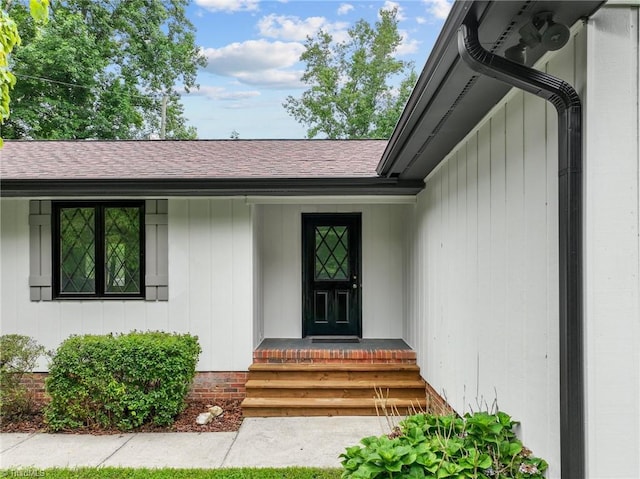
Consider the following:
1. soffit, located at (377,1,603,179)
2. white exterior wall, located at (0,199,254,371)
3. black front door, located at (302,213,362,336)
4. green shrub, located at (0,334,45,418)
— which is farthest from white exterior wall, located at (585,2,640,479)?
green shrub, located at (0,334,45,418)

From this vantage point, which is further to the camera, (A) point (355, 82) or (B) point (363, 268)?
(A) point (355, 82)

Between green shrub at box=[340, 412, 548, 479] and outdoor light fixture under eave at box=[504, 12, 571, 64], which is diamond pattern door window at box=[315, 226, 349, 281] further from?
outdoor light fixture under eave at box=[504, 12, 571, 64]

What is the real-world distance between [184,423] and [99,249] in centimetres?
248

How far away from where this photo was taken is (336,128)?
17.8 meters

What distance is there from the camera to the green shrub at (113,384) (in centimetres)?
418

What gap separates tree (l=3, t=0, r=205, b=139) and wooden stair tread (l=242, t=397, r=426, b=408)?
537 inches

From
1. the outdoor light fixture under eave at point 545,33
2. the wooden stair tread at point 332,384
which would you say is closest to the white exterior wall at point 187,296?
the wooden stair tread at point 332,384

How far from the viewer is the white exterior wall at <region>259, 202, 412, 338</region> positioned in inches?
A: 256

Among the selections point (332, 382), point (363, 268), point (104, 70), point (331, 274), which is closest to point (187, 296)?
point (332, 382)

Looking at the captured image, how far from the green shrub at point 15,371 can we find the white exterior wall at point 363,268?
3132 millimetres

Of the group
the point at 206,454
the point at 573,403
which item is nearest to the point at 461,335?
the point at 573,403

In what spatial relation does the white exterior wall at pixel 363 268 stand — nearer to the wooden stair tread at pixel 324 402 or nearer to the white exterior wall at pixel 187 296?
the white exterior wall at pixel 187 296

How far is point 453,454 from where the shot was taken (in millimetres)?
2178

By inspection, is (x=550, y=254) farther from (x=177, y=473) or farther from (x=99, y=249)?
(x=99, y=249)
